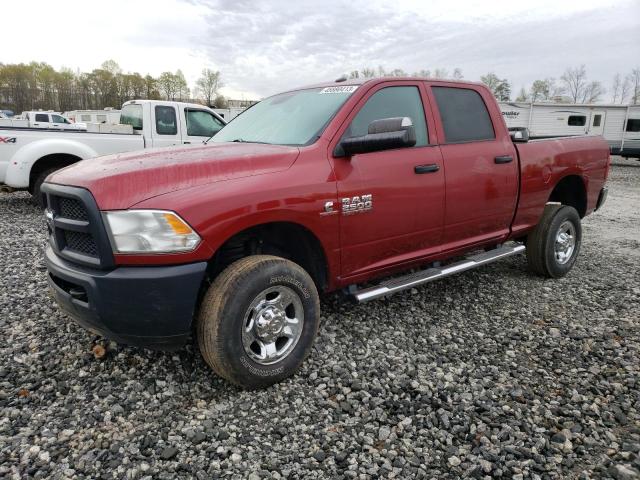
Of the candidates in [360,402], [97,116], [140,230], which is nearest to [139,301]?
[140,230]

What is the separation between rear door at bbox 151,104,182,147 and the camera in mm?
8594

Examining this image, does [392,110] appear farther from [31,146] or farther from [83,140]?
[31,146]

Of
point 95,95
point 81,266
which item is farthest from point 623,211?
point 95,95

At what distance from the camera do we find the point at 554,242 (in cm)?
474

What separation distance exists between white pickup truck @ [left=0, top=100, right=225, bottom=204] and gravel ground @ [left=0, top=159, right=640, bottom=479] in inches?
161

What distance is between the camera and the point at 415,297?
14.3ft

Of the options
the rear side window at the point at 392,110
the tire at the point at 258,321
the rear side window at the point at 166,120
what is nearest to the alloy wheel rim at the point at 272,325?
Answer: the tire at the point at 258,321

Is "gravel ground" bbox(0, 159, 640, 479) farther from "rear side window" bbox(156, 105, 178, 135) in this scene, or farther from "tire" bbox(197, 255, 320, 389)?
"rear side window" bbox(156, 105, 178, 135)

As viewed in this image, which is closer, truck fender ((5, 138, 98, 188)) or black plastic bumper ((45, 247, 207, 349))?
black plastic bumper ((45, 247, 207, 349))

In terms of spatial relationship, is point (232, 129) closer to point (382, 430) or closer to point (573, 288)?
point (382, 430)

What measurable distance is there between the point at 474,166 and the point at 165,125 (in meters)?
6.56

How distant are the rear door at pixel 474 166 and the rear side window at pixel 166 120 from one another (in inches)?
242

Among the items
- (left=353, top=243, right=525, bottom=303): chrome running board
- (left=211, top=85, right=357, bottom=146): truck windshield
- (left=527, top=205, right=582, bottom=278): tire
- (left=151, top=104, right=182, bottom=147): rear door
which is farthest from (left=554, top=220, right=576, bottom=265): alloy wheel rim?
(left=151, top=104, right=182, bottom=147): rear door

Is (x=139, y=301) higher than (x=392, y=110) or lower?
lower
